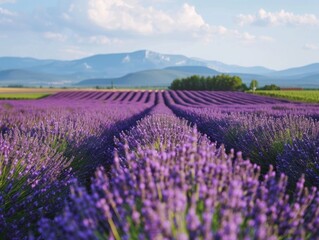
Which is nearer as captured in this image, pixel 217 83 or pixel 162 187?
pixel 162 187

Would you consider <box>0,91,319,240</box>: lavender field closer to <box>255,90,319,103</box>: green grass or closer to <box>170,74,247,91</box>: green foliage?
<box>255,90,319,103</box>: green grass

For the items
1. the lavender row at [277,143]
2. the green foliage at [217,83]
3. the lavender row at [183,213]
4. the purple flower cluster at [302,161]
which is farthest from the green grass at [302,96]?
the green foliage at [217,83]

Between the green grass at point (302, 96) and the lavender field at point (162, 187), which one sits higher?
the lavender field at point (162, 187)

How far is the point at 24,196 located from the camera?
3.61m

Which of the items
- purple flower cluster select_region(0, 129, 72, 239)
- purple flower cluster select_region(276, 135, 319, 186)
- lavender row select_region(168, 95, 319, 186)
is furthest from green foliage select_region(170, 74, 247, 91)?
purple flower cluster select_region(0, 129, 72, 239)

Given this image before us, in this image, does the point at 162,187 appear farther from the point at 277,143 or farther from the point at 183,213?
the point at 277,143

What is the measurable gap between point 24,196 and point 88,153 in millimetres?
2624

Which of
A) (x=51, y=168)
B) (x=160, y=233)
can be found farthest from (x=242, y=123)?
(x=160, y=233)

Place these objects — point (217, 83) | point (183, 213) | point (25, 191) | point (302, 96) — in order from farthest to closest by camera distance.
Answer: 1. point (217, 83)
2. point (302, 96)
3. point (25, 191)
4. point (183, 213)

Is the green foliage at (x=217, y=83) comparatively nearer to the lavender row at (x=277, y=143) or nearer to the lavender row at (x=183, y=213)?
the lavender row at (x=277, y=143)

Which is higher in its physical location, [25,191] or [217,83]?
[25,191]

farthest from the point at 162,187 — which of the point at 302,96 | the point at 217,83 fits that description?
the point at 217,83

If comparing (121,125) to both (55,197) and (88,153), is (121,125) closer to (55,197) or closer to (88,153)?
(88,153)

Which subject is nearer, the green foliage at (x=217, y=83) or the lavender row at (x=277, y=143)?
the lavender row at (x=277, y=143)
